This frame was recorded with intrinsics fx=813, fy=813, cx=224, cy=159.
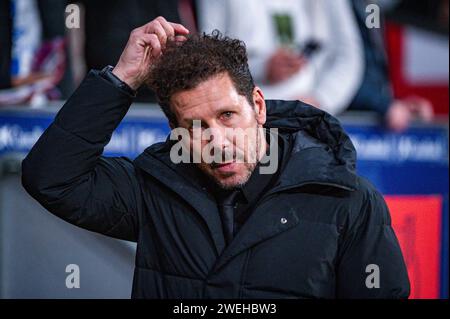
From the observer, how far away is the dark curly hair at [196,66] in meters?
2.32

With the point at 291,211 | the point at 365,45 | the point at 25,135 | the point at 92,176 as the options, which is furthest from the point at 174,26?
the point at 365,45

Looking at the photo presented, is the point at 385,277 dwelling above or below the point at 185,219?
below

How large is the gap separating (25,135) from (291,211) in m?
1.98

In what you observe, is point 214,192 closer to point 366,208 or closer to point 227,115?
point 227,115

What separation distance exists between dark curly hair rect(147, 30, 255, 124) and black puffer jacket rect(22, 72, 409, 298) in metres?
0.12

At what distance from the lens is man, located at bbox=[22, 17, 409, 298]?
225cm

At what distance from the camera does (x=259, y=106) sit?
251 cm

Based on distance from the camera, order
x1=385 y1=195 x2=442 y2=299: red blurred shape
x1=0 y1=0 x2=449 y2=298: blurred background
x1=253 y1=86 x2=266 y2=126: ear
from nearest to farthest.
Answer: x1=253 y1=86 x2=266 y2=126: ear, x1=0 y1=0 x2=449 y2=298: blurred background, x1=385 y1=195 x2=442 y2=299: red blurred shape

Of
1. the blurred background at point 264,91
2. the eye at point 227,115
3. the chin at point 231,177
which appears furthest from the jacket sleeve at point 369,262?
the blurred background at point 264,91

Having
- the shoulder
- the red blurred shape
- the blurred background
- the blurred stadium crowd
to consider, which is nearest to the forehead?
the shoulder

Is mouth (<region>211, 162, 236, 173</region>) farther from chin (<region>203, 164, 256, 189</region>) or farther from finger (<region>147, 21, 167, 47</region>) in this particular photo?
finger (<region>147, 21, 167, 47</region>)

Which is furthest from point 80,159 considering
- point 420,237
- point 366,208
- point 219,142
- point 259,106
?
point 420,237
